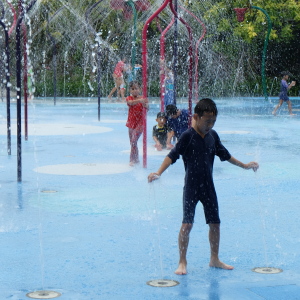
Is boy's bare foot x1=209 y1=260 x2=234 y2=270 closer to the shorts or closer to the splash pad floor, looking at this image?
the splash pad floor

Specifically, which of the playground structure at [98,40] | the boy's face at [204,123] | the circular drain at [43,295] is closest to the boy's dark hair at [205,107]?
the boy's face at [204,123]

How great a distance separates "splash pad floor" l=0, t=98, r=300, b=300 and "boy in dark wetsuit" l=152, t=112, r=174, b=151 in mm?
481

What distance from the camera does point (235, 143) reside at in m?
13.1

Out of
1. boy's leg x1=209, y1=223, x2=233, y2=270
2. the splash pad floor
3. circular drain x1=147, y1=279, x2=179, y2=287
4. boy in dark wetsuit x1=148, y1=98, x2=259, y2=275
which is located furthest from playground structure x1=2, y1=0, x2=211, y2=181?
circular drain x1=147, y1=279, x2=179, y2=287

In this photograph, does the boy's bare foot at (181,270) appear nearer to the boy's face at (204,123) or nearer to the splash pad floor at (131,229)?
the splash pad floor at (131,229)

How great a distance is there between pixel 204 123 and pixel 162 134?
7275 mm

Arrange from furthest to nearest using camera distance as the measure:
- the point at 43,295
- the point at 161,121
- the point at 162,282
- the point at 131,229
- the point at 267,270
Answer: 1. the point at 161,121
2. the point at 131,229
3. the point at 267,270
4. the point at 162,282
5. the point at 43,295

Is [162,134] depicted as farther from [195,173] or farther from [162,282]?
[162,282]

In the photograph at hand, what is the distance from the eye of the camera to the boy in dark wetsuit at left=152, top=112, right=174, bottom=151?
11641 mm

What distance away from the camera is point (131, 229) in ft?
19.3

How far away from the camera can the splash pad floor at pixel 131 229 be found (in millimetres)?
4332

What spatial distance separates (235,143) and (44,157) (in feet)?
13.0

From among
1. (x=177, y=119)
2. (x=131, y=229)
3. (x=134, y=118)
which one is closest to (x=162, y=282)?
(x=131, y=229)

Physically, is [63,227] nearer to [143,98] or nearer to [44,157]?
[143,98]
